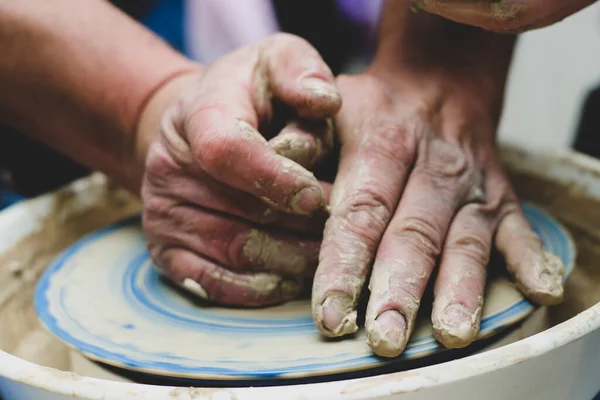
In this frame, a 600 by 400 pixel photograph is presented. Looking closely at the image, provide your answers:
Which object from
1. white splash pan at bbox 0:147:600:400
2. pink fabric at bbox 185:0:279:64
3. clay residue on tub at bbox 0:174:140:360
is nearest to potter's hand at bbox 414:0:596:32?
white splash pan at bbox 0:147:600:400

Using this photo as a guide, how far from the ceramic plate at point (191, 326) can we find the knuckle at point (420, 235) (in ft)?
0.23

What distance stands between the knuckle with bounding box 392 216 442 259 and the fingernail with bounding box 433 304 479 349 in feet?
0.29

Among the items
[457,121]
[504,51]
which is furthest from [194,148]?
[504,51]

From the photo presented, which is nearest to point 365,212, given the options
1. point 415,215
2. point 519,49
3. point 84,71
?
point 415,215

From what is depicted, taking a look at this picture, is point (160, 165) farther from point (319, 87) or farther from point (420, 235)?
point (420, 235)

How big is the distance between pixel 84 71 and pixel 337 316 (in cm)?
75

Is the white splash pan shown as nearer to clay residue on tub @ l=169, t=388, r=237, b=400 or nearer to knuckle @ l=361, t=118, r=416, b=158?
clay residue on tub @ l=169, t=388, r=237, b=400

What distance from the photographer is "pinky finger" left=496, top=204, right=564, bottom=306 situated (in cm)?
75

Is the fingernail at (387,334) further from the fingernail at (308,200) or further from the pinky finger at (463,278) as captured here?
the fingernail at (308,200)

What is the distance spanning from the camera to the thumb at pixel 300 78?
0.78 meters

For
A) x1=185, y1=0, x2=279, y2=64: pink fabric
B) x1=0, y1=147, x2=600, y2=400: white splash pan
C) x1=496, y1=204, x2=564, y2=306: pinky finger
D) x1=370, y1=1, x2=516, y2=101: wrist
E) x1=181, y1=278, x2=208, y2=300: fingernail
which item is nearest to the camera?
x1=0, y1=147, x2=600, y2=400: white splash pan

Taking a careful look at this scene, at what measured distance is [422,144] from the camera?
2.83 ft

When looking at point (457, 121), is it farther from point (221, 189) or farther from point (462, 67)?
point (221, 189)

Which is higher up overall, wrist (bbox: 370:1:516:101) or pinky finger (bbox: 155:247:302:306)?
wrist (bbox: 370:1:516:101)
